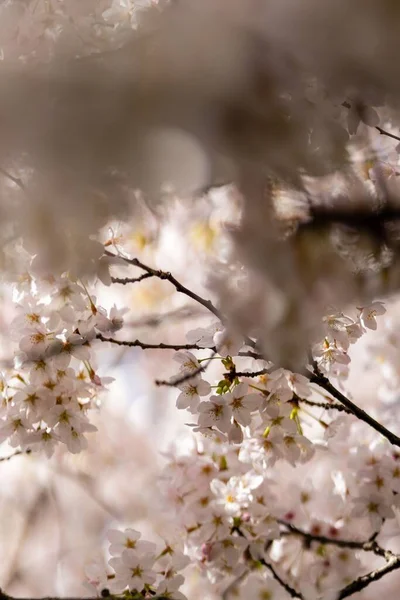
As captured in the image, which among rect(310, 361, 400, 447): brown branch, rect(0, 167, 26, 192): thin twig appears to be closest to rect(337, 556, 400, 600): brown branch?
rect(310, 361, 400, 447): brown branch

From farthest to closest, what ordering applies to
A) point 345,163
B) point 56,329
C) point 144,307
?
1. point 144,307
2. point 56,329
3. point 345,163

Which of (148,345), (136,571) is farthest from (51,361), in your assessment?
(136,571)

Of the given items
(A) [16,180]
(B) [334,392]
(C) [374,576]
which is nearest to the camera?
(A) [16,180]

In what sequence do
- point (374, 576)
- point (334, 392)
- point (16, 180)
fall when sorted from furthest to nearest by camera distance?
point (374, 576)
point (334, 392)
point (16, 180)

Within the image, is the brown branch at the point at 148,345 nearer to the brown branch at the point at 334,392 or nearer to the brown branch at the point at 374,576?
the brown branch at the point at 334,392

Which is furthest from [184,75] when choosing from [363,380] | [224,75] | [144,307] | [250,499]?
[363,380]

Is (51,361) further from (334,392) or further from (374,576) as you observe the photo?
(374,576)

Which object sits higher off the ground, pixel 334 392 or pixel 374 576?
pixel 334 392

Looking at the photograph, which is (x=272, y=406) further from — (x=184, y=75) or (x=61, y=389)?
(x=184, y=75)

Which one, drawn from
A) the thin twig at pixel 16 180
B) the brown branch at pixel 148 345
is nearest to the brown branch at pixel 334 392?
the brown branch at pixel 148 345

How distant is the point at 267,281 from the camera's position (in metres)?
0.44

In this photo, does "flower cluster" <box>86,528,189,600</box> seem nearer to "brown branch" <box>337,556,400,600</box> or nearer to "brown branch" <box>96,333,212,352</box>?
"brown branch" <box>337,556,400,600</box>

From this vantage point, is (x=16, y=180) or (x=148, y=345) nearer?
(x=16, y=180)

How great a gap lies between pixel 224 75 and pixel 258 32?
0.12ft
